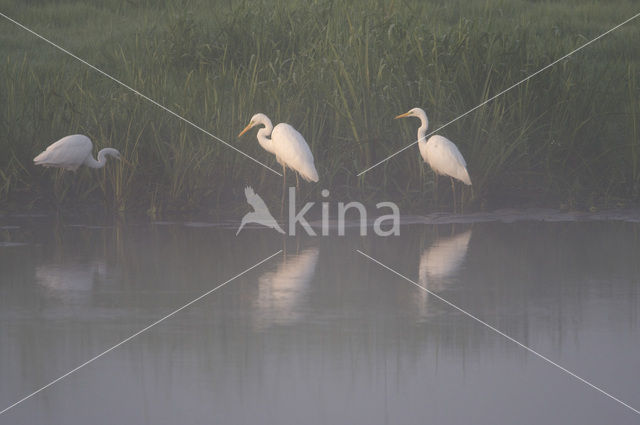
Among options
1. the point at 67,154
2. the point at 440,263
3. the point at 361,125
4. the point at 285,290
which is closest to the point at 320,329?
the point at 285,290

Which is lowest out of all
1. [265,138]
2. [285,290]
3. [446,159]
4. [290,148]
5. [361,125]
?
[285,290]

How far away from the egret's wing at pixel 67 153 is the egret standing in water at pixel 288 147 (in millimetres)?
1768

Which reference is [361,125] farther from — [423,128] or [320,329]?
[320,329]

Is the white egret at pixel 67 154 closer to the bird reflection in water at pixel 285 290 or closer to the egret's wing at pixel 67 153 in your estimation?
the egret's wing at pixel 67 153

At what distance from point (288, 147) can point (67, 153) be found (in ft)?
7.60

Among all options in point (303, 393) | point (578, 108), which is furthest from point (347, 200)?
point (303, 393)

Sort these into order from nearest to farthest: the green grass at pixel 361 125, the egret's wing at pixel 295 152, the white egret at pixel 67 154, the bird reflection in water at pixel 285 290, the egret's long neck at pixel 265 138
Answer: the bird reflection in water at pixel 285 290 < the white egret at pixel 67 154 < the egret's wing at pixel 295 152 < the egret's long neck at pixel 265 138 < the green grass at pixel 361 125

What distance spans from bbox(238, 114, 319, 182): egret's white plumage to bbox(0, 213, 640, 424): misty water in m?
1.50

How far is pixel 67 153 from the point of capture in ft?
34.4

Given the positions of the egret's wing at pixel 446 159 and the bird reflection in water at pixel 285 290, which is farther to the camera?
→ the egret's wing at pixel 446 159

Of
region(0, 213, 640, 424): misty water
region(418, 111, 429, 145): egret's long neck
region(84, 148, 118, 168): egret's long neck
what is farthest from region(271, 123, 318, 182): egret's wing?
region(84, 148, 118, 168): egret's long neck

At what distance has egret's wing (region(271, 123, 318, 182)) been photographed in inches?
424

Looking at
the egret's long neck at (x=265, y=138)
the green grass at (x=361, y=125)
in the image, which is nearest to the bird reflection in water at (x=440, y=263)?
the green grass at (x=361, y=125)

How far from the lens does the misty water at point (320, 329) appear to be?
440cm
